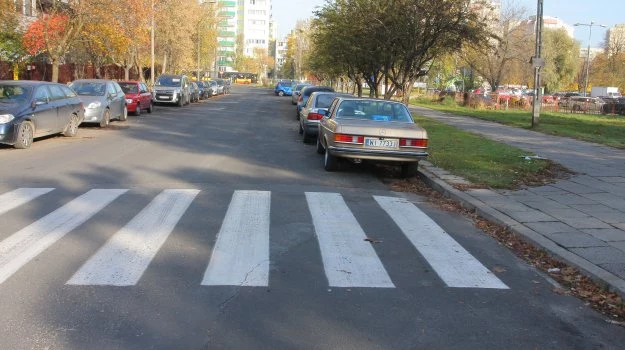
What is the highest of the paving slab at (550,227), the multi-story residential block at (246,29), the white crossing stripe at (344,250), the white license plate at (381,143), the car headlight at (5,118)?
the multi-story residential block at (246,29)

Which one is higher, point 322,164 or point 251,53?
point 251,53

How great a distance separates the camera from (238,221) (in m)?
7.43

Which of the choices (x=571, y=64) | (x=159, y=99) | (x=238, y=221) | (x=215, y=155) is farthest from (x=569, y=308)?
(x=571, y=64)

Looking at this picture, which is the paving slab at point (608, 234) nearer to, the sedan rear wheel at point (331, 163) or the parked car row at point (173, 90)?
the sedan rear wheel at point (331, 163)

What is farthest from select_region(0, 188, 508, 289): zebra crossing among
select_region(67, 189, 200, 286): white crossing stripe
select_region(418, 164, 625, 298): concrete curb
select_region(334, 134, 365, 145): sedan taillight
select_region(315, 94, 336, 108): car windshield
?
select_region(315, 94, 336, 108): car windshield

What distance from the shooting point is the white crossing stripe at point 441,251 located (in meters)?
5.59

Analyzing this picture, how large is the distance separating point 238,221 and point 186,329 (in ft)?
10.5

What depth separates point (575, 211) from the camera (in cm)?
848

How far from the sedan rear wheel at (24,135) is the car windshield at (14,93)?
67 centimetres

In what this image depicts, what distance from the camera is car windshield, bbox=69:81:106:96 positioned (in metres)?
20.5

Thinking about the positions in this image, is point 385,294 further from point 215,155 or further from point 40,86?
point 40,86

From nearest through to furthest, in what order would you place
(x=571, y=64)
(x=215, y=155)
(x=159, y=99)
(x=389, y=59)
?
(x=215, y=155)
(x=389, y=59)
(x=159, y=99)
(x=571, y=64)

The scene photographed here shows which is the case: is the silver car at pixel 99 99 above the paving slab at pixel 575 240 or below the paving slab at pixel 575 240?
above

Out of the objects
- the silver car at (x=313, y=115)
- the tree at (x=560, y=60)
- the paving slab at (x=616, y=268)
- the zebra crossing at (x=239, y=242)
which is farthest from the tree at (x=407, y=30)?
the tree at (x=560, y=60)
